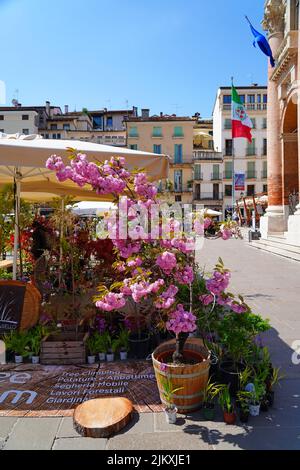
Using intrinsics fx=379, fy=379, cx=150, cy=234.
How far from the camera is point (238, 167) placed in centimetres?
5075

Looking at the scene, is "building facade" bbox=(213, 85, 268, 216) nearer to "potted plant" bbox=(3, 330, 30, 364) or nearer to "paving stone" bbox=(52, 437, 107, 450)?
"potted plant" bbox=(3, 330, 30, 364)

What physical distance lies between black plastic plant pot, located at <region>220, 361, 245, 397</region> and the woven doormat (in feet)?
1.97

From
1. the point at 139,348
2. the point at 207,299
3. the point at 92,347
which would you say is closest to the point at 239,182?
the point at 139,348

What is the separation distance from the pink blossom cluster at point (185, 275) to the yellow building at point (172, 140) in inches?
1718

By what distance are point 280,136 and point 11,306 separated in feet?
59.4

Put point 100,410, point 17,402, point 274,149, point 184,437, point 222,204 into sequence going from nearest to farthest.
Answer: point 184,437 < point 100,410 < point 17,402 < point 274,149 < point 222,204

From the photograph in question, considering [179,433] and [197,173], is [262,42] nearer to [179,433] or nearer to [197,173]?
[179,433]

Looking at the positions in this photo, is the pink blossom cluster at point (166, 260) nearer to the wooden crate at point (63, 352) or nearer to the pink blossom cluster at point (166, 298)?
the pink blossom cluster at point (166, 298)

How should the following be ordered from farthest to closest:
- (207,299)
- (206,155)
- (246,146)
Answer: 1. (246,146)
2. (206,155)
3. (207,299)

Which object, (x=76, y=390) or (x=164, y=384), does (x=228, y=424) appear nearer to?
(x=164, y=384)

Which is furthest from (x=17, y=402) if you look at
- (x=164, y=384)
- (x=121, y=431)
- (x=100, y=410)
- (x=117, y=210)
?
(x=117, y=210)

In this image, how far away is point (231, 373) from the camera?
3240 mm

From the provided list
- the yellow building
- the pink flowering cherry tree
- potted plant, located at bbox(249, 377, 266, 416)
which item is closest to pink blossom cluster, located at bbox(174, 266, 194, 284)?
the pink flowering cherry tree

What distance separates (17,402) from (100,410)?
0.78 meters
